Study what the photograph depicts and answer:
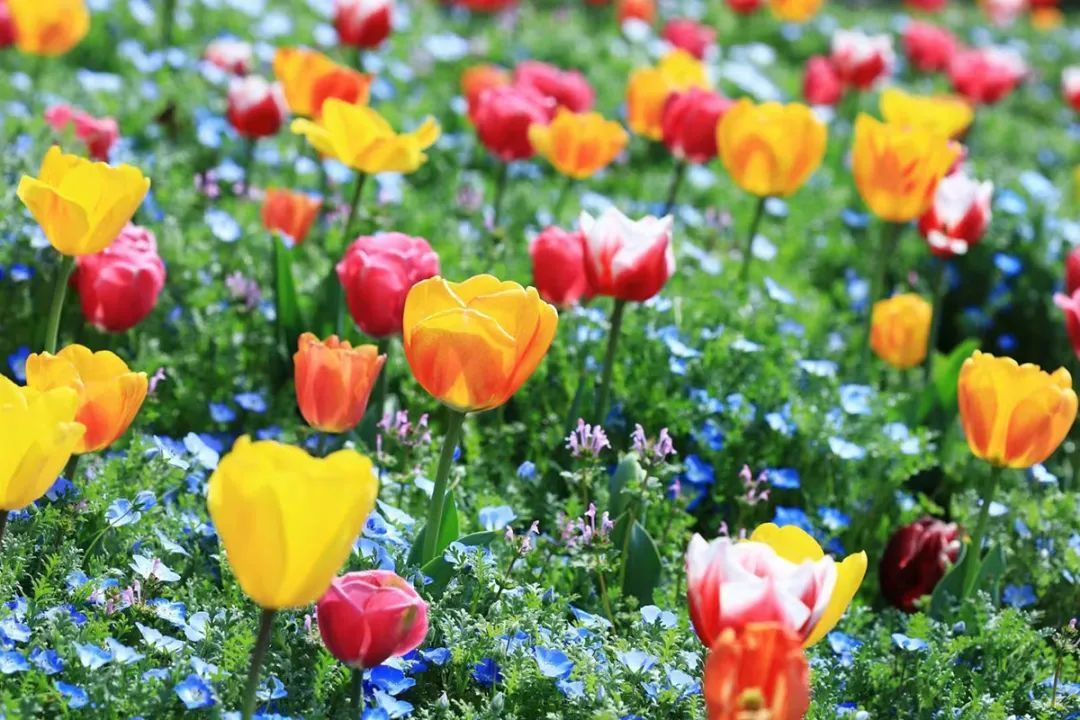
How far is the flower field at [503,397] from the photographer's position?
198 cm

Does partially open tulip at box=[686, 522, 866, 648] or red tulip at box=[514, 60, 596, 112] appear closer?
partially open tulip at box=[686, 522, 866, 648]

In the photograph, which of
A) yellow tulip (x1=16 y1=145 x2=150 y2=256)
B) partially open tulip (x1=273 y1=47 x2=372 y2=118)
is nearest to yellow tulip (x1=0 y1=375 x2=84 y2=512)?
yellow tulip (x1=16 y1=145 x2=150 y2=256)

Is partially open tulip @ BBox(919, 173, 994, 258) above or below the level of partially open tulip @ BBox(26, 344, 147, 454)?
below

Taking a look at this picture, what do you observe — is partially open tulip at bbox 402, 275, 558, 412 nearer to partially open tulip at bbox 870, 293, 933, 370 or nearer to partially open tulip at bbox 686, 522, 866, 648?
partially open tulip at bbox 686, 522, 866, 648

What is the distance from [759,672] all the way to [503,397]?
667 millimetres

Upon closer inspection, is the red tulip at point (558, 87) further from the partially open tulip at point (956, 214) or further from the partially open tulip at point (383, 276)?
the partially open tulip at point (383, 276)

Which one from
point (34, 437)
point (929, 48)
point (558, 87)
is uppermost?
point (34, 437)

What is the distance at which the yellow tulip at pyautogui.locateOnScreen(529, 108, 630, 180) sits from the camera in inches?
139

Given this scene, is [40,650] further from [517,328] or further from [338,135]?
[338,135]

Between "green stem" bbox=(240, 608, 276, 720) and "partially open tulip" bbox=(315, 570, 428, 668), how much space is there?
0.09 meters

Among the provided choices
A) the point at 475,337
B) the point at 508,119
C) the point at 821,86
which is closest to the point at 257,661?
the point at 475,337

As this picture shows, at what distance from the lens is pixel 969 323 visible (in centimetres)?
452

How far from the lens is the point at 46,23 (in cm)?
385

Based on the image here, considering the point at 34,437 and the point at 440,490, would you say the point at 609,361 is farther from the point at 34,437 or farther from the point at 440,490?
the point at 34,437
